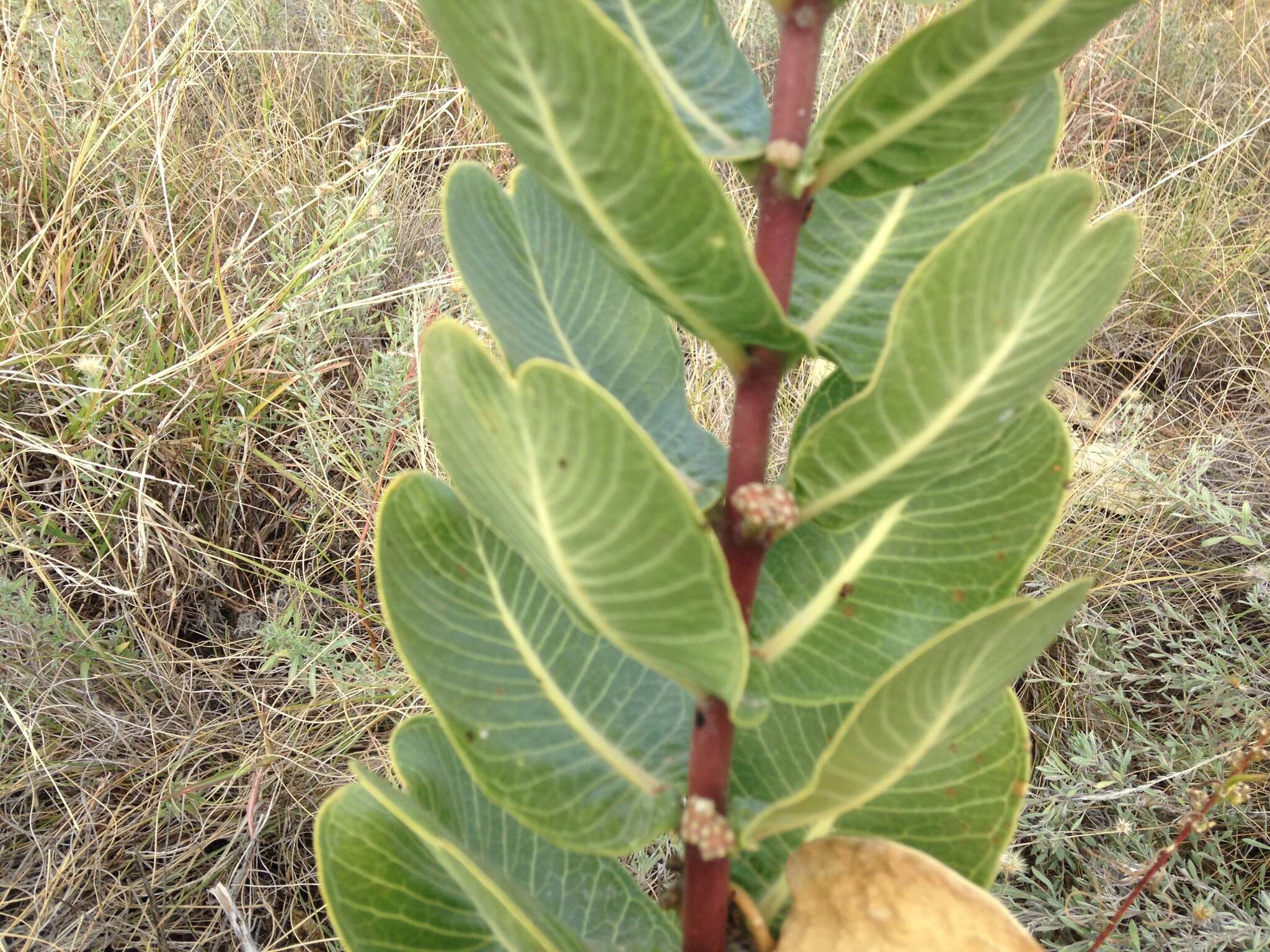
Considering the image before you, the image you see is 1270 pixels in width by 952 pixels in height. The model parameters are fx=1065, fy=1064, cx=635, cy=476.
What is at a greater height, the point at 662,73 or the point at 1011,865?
the point at 662,73

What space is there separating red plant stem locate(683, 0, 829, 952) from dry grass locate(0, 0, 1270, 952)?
48.9 inches

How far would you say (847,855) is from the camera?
621mm

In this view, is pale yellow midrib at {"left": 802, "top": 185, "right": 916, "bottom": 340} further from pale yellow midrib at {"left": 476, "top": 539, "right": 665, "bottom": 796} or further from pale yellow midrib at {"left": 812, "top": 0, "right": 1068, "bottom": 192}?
pale yellow midrib at {"left": 476, "top": 539, "right": 665, "bottom": 796}

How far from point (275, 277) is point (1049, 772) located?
1.88 metres

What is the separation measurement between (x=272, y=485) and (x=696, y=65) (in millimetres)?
1991

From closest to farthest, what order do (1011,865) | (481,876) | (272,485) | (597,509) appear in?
(597,509) → (481,876) → (1011,865) → (272,485)

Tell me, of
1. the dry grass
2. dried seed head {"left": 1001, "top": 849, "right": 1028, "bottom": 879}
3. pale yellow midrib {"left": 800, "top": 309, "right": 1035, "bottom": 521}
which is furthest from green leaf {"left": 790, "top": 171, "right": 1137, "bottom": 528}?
the dry grass

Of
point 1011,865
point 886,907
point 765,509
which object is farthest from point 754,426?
point 1011,865

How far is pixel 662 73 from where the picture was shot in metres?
0.59

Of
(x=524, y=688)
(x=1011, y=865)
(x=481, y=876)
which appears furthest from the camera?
(x=1011, y=865)

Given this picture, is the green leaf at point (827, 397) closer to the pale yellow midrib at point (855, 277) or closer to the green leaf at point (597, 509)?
the pale yellow midrib at point (855, 277)

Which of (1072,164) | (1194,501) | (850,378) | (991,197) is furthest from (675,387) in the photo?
(1072,164)

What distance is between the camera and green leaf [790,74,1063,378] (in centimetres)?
63

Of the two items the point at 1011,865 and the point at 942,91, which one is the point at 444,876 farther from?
the point at 1011,865
